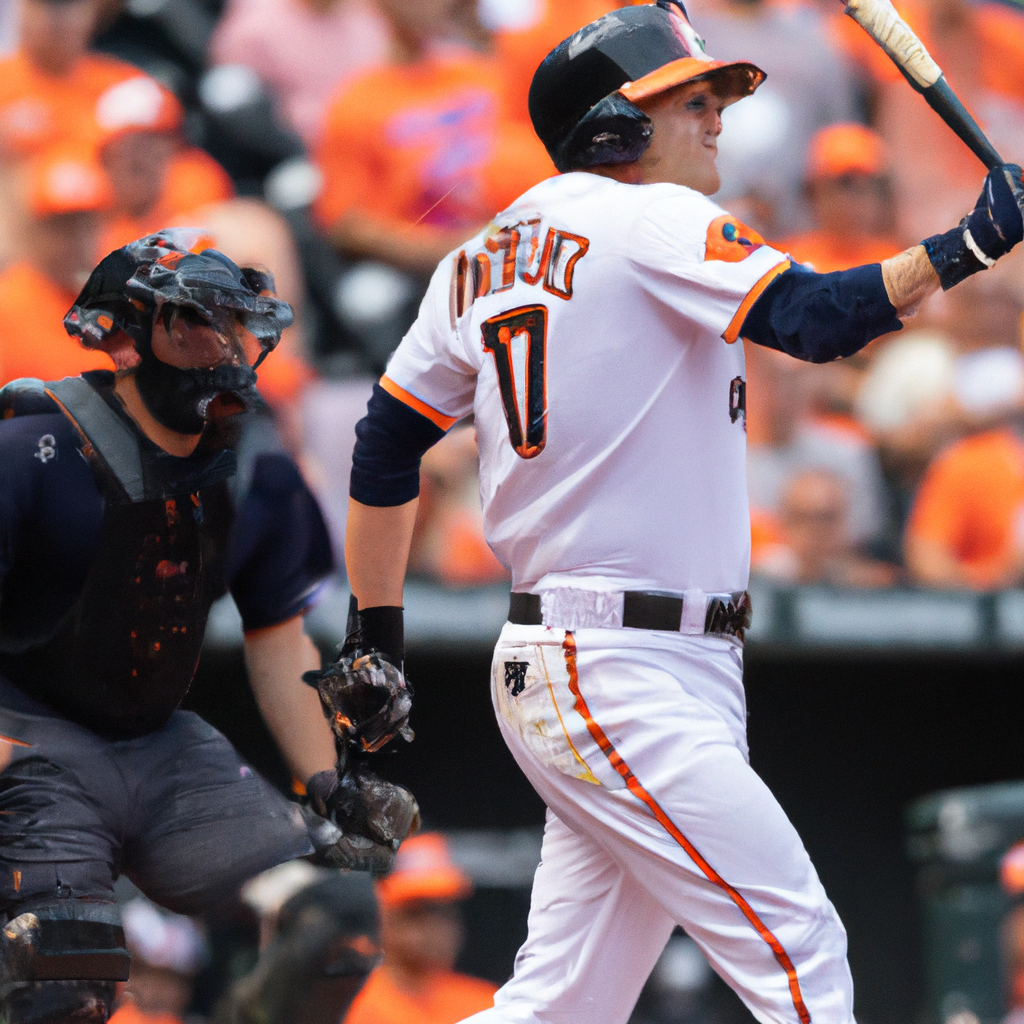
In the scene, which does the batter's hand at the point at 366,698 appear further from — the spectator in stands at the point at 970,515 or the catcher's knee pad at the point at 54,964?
the spectator in stands at the point at 970,515

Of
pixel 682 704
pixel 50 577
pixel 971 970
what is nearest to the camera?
pixel 682 704

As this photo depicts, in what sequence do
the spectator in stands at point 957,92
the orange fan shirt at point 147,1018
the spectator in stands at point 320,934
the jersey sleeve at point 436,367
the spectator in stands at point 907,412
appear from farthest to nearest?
the spectator in stands at point 957,92 → the spectator in stands at point 907,412 → the orange fan shirt at point 147,1018 → the spectator in stands at point 320,934 → the jersey sleeve at point 436,367

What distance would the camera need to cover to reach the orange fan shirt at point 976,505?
5355 millimetres

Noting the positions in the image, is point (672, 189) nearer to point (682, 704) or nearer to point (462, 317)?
point (462, 317)

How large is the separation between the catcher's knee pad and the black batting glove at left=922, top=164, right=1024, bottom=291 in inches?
64.4

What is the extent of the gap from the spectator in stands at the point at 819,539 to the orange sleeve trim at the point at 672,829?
2.62 meters

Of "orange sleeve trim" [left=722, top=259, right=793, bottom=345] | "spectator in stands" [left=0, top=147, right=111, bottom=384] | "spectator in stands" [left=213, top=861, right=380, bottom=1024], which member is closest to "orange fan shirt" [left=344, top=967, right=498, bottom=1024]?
"spectator in stands" [left=213, top=861, right=380, bottom=1024]

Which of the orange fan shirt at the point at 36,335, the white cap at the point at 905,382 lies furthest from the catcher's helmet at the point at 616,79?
the white cap at the point at 905,382

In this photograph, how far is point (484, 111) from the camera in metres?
5.35

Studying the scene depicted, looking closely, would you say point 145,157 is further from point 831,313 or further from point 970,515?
point 831,313

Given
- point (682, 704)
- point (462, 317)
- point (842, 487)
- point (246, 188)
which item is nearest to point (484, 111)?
point (246, 188)

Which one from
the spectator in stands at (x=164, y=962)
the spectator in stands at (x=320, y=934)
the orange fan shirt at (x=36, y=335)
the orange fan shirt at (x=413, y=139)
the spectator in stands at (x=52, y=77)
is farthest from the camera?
the spectator in stands at (x=52, y=77)

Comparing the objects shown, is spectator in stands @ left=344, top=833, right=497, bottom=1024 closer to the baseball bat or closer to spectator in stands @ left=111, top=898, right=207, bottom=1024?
spectator in stands @ left=111, top=898, right=207, bottom=1024

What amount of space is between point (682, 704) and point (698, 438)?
419mm
